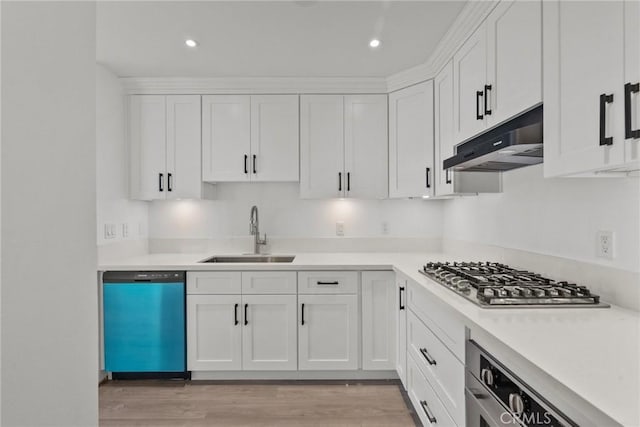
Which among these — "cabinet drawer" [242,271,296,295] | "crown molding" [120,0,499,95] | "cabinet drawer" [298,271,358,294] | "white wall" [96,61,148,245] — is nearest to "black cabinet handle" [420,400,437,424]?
"cabinet drawer" [298,271,358,294]

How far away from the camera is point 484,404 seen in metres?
1.21

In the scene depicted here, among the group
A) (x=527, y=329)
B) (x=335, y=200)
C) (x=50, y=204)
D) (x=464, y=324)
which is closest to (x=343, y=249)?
(x=335, y=200)

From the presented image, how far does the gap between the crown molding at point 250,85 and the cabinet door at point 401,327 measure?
64.2 inches

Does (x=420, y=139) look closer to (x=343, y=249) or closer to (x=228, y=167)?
(x=343, y=249)

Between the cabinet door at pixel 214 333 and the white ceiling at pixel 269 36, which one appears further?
the cabinet door at pixel 214 333

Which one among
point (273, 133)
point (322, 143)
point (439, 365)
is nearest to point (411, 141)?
point (322, 143)

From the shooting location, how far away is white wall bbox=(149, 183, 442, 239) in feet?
11.1

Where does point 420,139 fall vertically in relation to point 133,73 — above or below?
below

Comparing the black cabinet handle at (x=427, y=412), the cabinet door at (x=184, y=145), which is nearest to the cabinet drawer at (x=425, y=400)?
the black cabinet handle at (x=427, y=412)

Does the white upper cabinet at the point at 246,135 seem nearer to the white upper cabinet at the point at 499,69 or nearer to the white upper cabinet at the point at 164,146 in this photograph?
the white upper cabinet at the point at 164,146

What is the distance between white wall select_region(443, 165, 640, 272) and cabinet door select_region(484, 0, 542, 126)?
44 cm

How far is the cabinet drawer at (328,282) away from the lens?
2.74 metres

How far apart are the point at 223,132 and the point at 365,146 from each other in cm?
121

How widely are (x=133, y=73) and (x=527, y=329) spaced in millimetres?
3207
